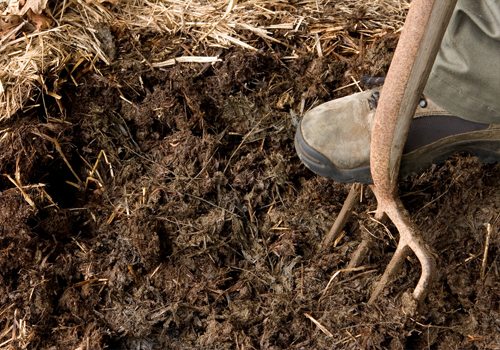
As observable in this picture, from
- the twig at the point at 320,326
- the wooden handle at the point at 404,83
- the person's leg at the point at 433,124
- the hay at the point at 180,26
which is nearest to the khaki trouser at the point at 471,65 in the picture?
the person's leg at the point at 433,124

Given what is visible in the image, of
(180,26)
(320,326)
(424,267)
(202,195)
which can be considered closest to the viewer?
(424,267)

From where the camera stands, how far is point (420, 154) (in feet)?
6.89

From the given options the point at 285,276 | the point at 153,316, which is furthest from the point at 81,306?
the point at 285,276

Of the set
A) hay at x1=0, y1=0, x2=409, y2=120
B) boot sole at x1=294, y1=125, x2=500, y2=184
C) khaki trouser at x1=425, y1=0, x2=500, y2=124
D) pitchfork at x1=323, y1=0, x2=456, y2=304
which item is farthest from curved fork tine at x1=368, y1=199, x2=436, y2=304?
hay at x1=0, y1=0, x2=409, y2=120

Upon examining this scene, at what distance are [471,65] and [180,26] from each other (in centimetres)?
113

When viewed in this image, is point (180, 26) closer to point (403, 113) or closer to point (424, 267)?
point (403, 113)

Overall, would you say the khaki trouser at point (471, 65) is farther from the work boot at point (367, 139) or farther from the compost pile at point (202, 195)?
the compost pile at point (202, 195)

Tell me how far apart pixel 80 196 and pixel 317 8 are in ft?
3.69

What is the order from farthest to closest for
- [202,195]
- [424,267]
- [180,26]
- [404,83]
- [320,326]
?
[180,26] → [202,195] → [320,326] → [424,267] → [404,83]

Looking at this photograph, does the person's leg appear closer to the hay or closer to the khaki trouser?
the khaki trouser

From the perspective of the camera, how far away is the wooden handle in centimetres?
166

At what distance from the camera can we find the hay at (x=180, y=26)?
8.24 feet

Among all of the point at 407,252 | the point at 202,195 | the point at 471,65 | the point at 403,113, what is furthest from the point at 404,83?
the point at 202,195

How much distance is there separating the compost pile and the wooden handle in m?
0.33
